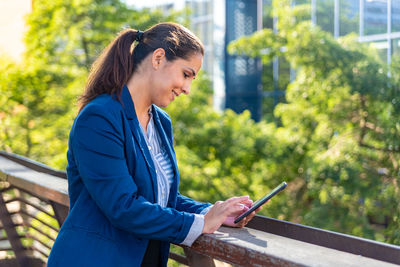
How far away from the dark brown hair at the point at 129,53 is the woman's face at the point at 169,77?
22 mm

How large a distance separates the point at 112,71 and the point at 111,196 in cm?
49

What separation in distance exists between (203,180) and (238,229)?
8.15 metres

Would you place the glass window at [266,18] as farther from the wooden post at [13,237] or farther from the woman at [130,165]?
the woman at [130,165]

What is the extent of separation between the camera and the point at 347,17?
43.4ft

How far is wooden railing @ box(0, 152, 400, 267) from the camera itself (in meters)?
1.42

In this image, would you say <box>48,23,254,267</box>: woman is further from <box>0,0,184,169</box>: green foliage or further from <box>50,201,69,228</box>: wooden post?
<box>0,0,184,169</box>: green foliage

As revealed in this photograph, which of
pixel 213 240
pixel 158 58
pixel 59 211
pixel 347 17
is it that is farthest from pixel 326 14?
pixel 213 240

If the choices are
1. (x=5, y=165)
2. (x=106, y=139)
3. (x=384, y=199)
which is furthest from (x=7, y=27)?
(x=106, y=139)

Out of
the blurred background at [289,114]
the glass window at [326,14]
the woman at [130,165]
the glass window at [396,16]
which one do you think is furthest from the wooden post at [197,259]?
the glass window at [326,14]

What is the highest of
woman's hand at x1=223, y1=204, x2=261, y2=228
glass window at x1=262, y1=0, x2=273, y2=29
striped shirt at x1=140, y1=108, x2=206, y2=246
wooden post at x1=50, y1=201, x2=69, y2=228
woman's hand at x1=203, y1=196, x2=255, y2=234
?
glass window at x1=262, y1=0, x2=273, y2=29

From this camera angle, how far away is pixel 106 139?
1.69 m

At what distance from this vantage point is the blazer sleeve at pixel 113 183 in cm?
167

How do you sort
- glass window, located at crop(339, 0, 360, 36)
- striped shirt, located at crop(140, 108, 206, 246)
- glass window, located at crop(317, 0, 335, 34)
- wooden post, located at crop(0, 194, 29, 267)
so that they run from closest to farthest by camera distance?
1. striped shirt, located at crop(140, 108, 206, 246)
2. wooden post, located at crop(0, 194, 29, 267)
3. glass window, located at crop(339, 0, 360, 36)
4. glass window, located at crop(317, 0, 335, 34)

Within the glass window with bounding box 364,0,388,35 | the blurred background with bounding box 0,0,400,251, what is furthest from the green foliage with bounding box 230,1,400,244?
the glass window with bounding box 364,0,388,35
